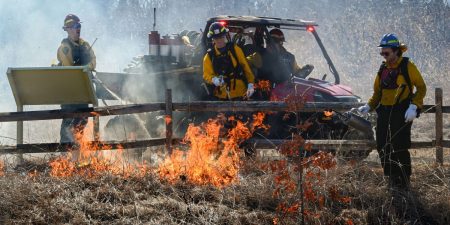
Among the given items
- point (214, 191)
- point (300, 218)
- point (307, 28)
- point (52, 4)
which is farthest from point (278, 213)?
point (52, 4)

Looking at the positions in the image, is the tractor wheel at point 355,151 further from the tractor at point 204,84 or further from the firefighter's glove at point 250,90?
the firefighter's glove at point 250,90

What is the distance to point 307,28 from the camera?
31.2ft

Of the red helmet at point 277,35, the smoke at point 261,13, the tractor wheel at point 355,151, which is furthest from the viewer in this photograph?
the smoke at point 261,13

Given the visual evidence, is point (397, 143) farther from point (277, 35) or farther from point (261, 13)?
point (261, 13)


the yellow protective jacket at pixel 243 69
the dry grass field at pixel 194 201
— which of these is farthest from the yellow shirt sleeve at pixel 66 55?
the dry grass field at pixel 194 201

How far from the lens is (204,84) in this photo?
842 centimetres

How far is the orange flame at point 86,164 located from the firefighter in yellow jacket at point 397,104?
9.39ft

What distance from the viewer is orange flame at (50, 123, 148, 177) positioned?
6.41m

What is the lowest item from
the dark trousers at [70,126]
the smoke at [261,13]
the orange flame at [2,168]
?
the orange flame at [2,168]

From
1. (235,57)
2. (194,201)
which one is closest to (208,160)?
(194,201)

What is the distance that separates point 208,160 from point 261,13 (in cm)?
3783

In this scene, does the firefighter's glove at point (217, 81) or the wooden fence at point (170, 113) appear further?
the firefighter's glove at point (217, 81)

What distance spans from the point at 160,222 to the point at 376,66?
27.4 m

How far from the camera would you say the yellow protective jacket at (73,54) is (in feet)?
28.0
